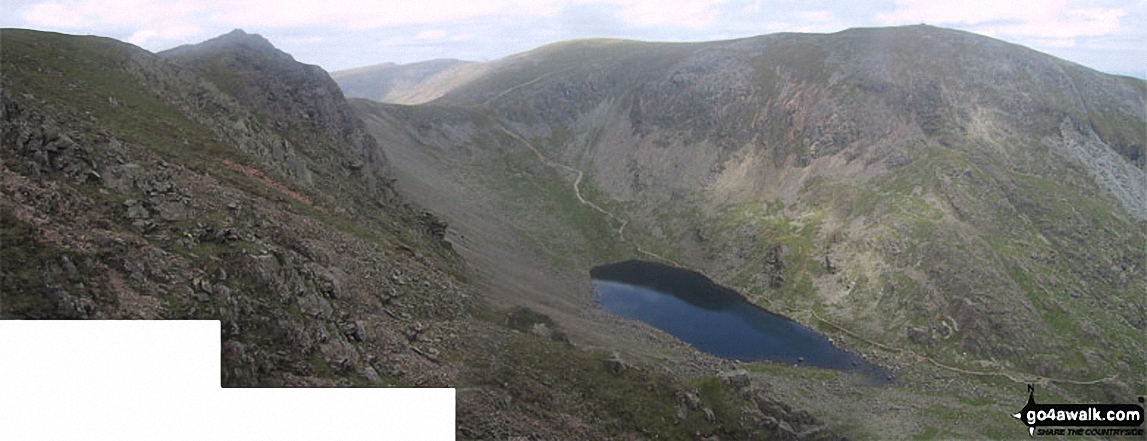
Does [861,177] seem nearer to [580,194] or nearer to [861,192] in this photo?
[861,192]

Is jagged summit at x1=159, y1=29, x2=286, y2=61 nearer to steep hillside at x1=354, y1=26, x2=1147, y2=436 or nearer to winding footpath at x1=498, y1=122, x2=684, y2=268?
steep hillside at x1=354, y1=26, x2=1147, y2=436

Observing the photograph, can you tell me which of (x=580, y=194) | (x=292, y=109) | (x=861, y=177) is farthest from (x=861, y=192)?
(x=292, y=109)

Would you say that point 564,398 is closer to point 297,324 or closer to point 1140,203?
point 297,324

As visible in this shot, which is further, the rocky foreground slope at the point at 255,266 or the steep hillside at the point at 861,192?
the steep hillside at the point at 861,192

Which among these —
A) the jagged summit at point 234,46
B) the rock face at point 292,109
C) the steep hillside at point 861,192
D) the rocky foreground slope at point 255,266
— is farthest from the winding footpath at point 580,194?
the jagged summit at point 234,46

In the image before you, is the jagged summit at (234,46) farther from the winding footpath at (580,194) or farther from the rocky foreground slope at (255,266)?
the winding footpath at (580,194)

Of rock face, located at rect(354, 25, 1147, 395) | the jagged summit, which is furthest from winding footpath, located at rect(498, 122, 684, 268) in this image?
the jagged summit
